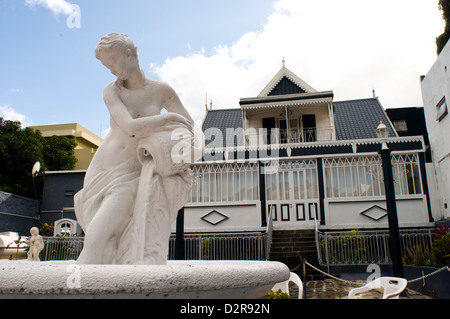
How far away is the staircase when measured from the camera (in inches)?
468

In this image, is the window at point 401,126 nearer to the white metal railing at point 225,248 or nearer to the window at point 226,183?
the window at point 226,183

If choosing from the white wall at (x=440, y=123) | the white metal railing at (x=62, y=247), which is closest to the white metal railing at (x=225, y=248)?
the white metal railing at (x=62, y=247)

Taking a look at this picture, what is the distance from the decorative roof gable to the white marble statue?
17.2 m

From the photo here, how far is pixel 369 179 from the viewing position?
14.7 metres

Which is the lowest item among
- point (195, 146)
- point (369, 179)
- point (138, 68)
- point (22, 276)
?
point (22, 276)

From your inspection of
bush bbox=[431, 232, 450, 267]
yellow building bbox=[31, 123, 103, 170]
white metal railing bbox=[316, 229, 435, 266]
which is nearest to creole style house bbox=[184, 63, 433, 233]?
white metal railing bbox=[316, 229, 435, 266]

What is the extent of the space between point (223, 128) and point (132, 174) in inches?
725

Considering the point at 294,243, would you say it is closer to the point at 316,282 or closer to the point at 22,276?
the point at 316,282

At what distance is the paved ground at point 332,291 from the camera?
772 centimetres

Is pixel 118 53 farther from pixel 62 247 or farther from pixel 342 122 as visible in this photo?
pixel 342 122

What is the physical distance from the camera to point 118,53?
2.59 m

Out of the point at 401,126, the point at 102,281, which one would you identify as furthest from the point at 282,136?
the point at 102,281

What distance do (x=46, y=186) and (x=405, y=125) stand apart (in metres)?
23.9
